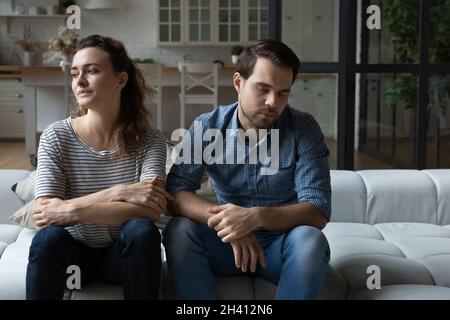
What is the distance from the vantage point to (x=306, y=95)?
4152mm

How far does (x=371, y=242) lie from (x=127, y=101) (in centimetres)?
100

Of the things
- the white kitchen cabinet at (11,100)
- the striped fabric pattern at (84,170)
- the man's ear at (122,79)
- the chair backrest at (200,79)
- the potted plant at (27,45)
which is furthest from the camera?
the potted plant at (27,45)

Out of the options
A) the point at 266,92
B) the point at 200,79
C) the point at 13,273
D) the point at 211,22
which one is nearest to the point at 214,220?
the point at 266,92

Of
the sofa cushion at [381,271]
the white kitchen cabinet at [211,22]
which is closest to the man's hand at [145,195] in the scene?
the sofa cushion at [381,271]

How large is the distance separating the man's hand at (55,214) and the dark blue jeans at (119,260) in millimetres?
33

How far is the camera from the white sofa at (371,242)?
6.32ft

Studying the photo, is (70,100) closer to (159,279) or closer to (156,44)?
(156,44)

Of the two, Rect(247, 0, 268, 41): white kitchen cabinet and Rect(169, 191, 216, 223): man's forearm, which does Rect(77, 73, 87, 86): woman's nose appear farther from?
Rect(247, 0, 268, 41): white kitchen cabinet

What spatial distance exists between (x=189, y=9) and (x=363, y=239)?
20.1ft

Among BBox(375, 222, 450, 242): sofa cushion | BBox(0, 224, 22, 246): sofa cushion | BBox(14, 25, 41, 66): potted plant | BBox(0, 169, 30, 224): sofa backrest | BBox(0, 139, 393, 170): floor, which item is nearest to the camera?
BBox(0, 224, 22, 246): sofa cushion

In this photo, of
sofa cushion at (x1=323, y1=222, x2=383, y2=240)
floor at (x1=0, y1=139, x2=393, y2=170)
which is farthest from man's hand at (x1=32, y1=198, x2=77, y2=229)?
floor at (x1=0, y1=139, x2=393, y2=170)

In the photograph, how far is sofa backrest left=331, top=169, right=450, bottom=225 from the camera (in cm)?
273

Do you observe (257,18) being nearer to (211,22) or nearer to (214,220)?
(211,22)

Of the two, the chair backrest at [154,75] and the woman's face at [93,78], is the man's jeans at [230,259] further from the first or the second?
the chair backrest at [154,75]
